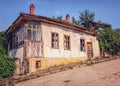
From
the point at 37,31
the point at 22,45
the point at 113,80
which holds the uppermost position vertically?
the point at 37,31

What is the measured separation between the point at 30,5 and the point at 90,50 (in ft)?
31.2

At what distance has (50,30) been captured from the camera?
19.2m

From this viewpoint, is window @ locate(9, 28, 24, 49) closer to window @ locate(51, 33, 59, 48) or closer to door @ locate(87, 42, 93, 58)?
window @ locate(51, 33, 59, 48)

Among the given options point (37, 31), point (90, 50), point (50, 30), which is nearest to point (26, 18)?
point (37, 31)

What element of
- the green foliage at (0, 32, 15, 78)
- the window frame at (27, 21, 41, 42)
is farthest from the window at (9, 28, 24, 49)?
the green foliage at (0, 32, 15, 78)

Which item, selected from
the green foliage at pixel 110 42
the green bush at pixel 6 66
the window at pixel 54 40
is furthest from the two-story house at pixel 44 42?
the green foliage at pixel 110 42

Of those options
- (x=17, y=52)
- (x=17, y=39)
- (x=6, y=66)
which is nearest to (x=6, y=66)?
(x=6, y=66)

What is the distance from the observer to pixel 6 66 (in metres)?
16.8

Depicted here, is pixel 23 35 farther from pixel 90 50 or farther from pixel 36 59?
pixel 90 50

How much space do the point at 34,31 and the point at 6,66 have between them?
4.28 m

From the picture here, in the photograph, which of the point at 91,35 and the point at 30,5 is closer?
the point at 30,5

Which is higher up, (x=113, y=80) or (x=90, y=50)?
(x=90, y=50)

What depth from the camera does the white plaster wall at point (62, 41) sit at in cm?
1864

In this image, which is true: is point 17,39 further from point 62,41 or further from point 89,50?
point 89,50
